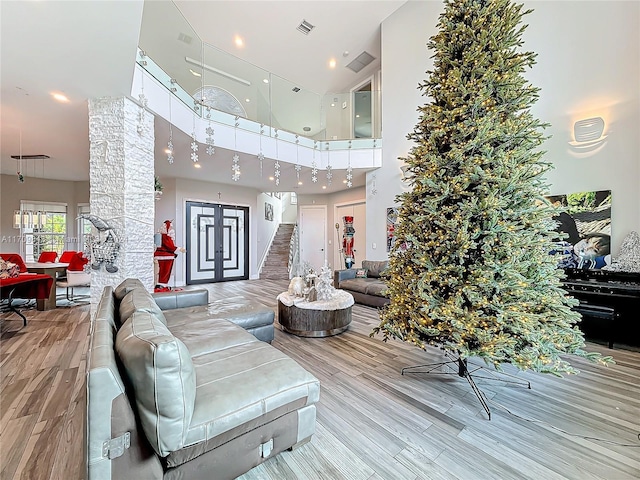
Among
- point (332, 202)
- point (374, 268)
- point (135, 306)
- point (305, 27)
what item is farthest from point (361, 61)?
point (135, 306)

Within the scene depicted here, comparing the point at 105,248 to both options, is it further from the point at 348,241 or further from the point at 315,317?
the point at 348,241

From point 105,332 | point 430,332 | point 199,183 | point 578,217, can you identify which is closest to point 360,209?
point 199,183

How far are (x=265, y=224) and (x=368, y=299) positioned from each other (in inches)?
240

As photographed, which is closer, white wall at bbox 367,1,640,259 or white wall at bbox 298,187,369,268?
white wall at bbox 367,1,640,259

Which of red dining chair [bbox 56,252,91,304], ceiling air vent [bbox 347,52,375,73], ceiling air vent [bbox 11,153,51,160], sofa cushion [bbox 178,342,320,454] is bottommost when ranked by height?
sofa cushion [bbox 178,342,320,454]

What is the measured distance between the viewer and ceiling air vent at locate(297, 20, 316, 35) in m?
6.22

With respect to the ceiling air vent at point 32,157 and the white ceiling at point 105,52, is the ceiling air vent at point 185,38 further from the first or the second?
the ceiling air vent at point 32,157

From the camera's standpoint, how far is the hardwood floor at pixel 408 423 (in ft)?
4.92

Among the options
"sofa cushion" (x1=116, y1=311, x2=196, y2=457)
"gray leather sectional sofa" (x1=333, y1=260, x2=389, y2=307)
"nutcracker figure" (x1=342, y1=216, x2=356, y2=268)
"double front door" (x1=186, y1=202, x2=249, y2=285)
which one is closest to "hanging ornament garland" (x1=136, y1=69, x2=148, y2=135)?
"sofa cushion" (x1=116, y1=311, x2=196, y2=457)

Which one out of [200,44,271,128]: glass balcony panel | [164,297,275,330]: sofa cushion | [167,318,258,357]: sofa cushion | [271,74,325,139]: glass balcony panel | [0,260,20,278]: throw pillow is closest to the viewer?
[167,318,258,357]: sofa cushion

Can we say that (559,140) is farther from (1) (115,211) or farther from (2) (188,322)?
(1) (115,211)

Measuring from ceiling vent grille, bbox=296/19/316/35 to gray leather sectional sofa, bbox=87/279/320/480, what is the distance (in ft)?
23.0

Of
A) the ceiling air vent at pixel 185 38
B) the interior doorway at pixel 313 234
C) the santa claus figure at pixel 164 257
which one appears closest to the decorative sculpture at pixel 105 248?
the santa claus figure at pixel 164 257

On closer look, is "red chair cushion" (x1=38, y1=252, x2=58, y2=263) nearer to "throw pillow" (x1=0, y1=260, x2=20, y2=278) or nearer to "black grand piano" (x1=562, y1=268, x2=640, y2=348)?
"throw pillow" (x1=0, y1=260, x2=20, y2=278)
